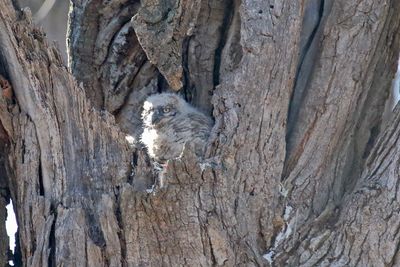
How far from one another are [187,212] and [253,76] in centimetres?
85

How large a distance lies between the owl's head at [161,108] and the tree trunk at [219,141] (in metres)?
0.27

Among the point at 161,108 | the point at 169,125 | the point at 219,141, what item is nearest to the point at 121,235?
the point at 219,141

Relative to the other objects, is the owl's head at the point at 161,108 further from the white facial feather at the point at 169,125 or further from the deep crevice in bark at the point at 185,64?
the deep crevice in bark at the point at 185,64

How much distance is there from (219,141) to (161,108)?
138 cm

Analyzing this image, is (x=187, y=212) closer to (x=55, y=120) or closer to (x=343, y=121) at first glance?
(x=55, y=120)

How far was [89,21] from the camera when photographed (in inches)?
200

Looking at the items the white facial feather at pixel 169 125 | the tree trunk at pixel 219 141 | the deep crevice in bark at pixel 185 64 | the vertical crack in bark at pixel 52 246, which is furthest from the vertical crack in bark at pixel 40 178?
the deep crevice in bark at pixel 185 64

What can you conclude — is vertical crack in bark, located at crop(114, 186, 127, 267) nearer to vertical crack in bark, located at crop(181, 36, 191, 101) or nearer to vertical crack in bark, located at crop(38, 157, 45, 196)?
vertical crack in bark, located at crop(38, 157, 45, 196)

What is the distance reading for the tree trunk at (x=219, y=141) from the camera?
4102 mm

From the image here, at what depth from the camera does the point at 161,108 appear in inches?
225

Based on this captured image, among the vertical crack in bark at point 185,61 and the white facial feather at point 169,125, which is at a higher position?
the vertical crack in bark at point 185,61

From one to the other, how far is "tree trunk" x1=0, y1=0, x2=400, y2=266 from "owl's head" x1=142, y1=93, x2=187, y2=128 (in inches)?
10.5

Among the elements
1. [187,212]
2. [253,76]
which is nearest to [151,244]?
[187,212]

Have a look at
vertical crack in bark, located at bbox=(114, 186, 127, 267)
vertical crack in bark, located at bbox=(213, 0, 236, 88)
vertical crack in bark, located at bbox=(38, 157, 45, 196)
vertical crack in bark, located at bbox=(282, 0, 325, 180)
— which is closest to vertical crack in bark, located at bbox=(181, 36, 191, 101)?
vertical crack in bark, located at bbox=(213, 0, 236, 88)
